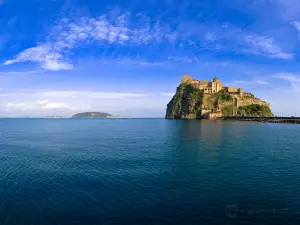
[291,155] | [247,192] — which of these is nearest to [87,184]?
[247,192]

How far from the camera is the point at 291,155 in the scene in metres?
35.4

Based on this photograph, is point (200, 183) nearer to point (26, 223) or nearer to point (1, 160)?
point (26, 223)

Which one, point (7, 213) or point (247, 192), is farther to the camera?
point (247, 192)

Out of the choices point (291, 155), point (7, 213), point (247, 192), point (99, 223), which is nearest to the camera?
point (99, 223)

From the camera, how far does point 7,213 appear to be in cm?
1526

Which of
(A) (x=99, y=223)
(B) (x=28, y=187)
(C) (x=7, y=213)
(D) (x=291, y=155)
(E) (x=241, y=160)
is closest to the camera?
(A) (x=99, y=223)

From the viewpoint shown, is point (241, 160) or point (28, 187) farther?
point (241, 160)

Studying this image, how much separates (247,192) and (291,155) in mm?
21780

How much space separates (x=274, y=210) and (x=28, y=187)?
19.9 metres

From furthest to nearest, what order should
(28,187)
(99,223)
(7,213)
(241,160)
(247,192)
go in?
(241,160), (28,187), (247,192), (7,213), (99,223)

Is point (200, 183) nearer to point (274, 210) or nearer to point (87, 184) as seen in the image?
point (274, 210)

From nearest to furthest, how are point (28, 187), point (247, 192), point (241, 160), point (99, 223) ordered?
point (99, 223) < point (247, 192) < point (28, 187) < point (241, 160)

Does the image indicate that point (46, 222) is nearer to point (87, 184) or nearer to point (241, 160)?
point (87, 184)

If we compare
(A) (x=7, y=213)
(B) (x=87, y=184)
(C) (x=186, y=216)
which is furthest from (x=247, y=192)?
(A) (x=7, y=213)
